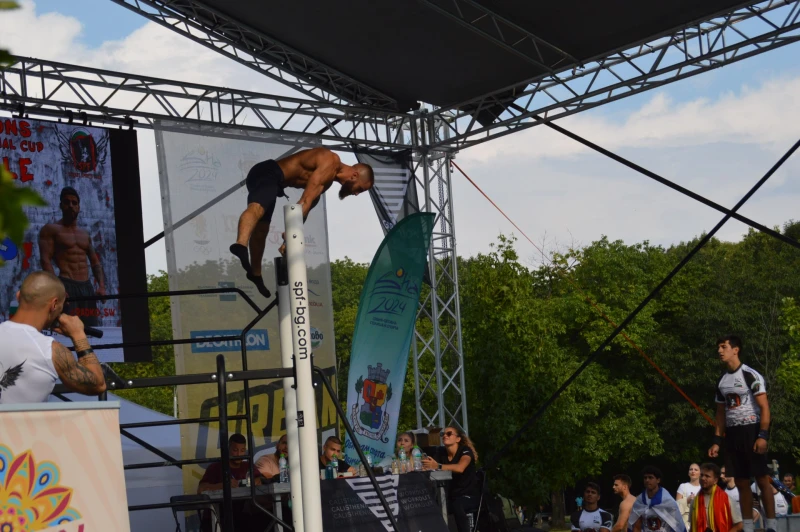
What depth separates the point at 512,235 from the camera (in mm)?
26406

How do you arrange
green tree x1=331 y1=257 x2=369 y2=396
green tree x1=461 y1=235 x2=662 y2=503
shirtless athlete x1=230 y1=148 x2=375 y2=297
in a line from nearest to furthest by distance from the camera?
shirtless athlete x1=230 y1=148 x2=375 y2=297
green tree x1=461 y1=235 x2=662 y2=503
green tree x1=331 y1=257 x2=369 y2=396

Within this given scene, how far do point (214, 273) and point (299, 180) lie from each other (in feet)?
4.25

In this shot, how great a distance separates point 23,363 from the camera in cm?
323

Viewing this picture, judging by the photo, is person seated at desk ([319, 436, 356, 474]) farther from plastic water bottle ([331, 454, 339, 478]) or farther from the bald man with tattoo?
the bald man with tattoo

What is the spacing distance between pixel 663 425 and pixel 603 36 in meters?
21.1

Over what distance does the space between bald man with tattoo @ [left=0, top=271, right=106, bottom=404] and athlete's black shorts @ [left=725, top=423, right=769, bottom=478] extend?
4478 mm

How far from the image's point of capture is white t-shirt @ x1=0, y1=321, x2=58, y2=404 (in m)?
3.22

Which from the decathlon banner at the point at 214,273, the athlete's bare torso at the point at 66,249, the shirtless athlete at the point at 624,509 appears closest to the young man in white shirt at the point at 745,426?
the shirtless athlete at the point at 624,509

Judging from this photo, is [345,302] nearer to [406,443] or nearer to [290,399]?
[406,443]

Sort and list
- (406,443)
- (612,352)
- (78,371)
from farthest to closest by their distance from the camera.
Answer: (612,352) → (406,443) → (78,371)

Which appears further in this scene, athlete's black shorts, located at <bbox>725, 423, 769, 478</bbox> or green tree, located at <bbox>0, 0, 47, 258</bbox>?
athlete's black shorts, located at <bbox>725, 423, 769, 478</bbox>

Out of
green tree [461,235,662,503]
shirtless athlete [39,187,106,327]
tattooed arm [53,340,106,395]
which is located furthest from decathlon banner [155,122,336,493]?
green tree [461,235,662,503]

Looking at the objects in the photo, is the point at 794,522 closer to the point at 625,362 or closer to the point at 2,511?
the point at 2,511

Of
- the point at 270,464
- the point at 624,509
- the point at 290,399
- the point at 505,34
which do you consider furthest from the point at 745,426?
the point at 505,34
